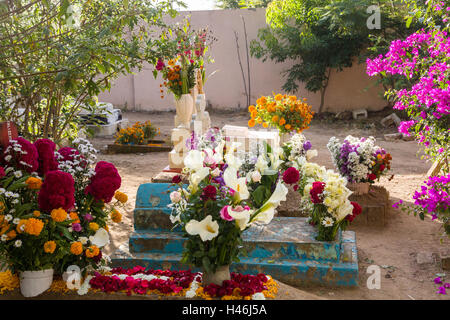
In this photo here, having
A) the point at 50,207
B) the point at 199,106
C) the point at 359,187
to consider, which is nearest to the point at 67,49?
the point at 50,207

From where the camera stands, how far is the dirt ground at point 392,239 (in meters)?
3.99

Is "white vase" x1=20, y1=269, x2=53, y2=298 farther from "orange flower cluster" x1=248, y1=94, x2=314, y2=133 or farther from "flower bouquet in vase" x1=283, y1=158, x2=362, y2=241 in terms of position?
"orange flower cluster" x1=248, y1=94, x2=314, y2=133

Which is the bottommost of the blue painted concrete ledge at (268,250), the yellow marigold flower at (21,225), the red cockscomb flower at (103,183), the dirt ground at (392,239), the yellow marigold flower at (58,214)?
the dirt ground at (392,239)

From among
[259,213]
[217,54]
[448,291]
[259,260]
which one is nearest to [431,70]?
[448,291]

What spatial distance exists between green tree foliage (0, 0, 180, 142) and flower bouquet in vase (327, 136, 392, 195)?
2681mm

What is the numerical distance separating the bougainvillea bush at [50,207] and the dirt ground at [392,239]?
1.25 m

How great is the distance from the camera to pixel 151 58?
4016 millimetres

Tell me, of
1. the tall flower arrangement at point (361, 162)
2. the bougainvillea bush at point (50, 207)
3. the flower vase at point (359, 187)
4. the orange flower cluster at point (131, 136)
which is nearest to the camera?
the bougainvillea bush at point (50, 207)

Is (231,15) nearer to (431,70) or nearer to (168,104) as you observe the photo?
(168,104)

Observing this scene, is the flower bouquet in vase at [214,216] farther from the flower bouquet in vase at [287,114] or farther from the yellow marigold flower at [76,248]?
the flower bouquet in vase at [287,114]

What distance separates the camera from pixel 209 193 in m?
2.77

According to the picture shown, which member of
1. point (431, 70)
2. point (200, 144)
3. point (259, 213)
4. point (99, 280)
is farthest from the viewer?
point (200, 144)

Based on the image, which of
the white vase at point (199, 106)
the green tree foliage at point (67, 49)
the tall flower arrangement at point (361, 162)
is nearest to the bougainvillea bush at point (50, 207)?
the green tree foliage at point (67, 49)

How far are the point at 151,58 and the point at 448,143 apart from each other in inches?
117
